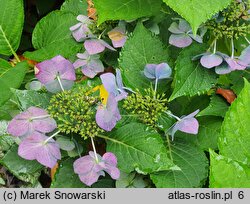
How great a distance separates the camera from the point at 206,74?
1.09 meters

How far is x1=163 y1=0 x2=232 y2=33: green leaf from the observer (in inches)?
38.4

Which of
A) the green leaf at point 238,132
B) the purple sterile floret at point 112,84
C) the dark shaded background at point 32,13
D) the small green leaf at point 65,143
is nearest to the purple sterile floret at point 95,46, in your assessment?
the purple sterile floret at point 112,84

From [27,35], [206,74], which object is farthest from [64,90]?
[27,35]

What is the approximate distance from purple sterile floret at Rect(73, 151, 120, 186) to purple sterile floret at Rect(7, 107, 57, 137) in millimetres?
81

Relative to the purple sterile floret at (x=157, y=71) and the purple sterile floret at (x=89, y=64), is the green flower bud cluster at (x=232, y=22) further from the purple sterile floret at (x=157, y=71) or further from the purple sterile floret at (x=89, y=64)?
the purple sterile floret at (x=89, y=64)

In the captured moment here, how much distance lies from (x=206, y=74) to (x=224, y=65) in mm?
39

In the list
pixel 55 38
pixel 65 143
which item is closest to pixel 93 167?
pixel 65 143

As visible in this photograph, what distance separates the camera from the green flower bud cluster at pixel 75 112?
956 mm

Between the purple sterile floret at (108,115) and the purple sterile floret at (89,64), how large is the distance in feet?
0.65

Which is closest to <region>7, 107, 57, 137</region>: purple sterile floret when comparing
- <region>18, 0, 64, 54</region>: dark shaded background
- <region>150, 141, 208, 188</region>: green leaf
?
<region>150, 141, 208, 188</region>: green leaf

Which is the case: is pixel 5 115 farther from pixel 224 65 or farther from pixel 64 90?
pixel 224 65

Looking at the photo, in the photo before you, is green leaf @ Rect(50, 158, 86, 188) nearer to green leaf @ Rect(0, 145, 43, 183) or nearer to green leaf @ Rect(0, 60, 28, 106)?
green leaf @ Rect(0, 145, 43, 183)

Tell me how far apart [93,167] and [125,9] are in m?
0.35

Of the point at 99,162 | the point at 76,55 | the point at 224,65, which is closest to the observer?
the point at 99,162
